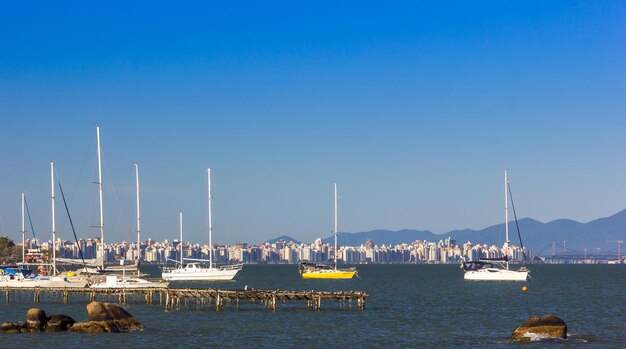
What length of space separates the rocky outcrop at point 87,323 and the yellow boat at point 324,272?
9606cm

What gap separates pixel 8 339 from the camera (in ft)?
186

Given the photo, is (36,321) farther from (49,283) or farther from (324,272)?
(324,272)

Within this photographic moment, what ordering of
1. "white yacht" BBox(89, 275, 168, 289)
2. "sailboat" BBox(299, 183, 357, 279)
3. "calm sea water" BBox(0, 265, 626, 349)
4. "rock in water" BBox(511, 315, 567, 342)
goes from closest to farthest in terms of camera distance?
"rock in water" BBox(511, 315, 567, 342) < "calm sea water" BBox(0, 265, 626, 349) < "white yacht" BBox(89, 275, 168, 289) < "sailboat" BBox(299, 183, 357, 279)

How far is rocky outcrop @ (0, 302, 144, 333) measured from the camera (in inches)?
2346

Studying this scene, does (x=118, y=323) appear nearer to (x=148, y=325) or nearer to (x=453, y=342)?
(x=148, y=325)

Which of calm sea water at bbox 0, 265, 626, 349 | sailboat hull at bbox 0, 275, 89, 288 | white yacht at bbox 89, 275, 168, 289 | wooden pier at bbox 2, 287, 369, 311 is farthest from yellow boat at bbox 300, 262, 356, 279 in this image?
white yacht at bbox 89, 275, 168, 289

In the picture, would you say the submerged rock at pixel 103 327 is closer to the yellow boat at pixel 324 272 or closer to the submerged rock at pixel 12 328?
the submerged rock at pixel 12 328

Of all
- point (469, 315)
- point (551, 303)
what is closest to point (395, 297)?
point (551, 303)

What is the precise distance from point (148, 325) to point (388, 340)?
1812 centimetres

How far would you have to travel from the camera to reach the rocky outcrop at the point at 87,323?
59594 mm

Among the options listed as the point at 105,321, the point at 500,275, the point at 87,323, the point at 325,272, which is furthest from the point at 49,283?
the point at 500,275

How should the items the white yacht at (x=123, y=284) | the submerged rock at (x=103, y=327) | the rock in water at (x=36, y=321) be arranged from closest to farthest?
the submerged rock at (x=103, y=327) < the rock in water at (x=36, y=321) < the white yacht at (x=123, y=284)

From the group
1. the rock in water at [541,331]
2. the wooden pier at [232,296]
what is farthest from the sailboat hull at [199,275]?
the rock in water at [541,331]

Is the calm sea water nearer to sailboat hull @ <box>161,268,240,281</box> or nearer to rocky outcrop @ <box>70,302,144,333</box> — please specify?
rocky outcrop @ <box>70,302,144,333</box>
